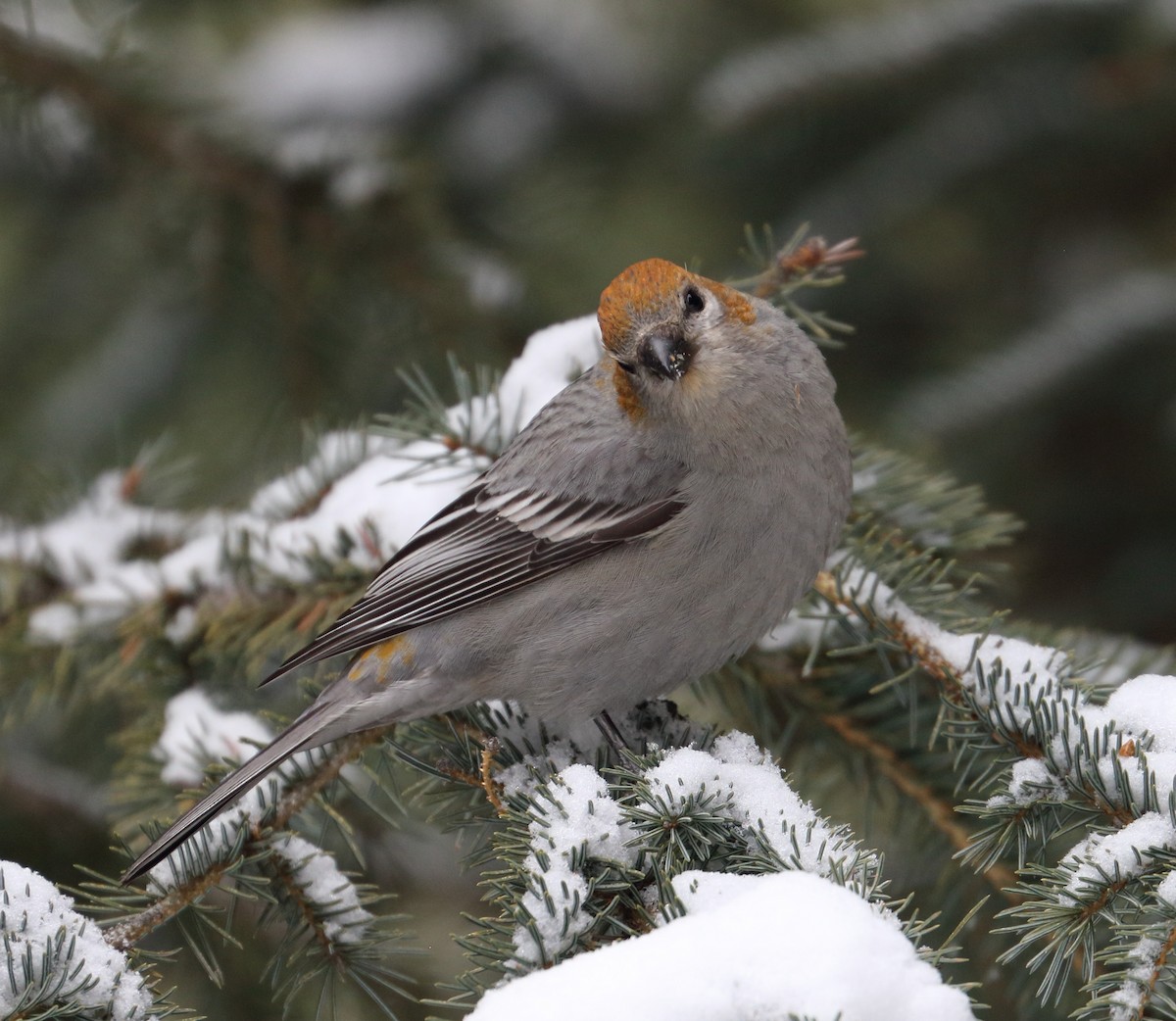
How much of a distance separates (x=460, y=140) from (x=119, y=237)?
1.43 m

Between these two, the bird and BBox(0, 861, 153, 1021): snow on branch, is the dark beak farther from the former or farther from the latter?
BBox(0, 861, 153, 1021): snow on branch

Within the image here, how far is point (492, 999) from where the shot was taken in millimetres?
1697

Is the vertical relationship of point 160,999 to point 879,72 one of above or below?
below

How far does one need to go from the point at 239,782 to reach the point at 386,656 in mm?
651

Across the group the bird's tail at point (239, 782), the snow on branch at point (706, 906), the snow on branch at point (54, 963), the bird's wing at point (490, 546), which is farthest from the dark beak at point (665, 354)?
the snow on branch at point (54, 963)

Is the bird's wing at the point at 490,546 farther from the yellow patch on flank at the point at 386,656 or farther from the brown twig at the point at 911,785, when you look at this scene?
the brown twig at the point at 911,785

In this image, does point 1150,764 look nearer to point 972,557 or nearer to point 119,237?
point 972,557

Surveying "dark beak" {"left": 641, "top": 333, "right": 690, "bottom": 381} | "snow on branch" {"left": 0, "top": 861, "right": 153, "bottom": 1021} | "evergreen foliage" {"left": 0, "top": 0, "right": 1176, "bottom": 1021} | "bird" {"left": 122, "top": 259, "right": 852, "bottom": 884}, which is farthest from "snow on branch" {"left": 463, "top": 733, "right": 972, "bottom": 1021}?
"dark beak" {"left": 641, "top": 333, "right": 690, "bottom": 381}

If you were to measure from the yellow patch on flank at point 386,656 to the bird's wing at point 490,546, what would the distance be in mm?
52

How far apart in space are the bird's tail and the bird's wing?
265 millimetres

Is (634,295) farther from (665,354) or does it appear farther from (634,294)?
(665,354)

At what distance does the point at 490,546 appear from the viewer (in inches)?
127

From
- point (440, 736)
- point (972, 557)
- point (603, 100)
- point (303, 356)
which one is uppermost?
point (603, 100)

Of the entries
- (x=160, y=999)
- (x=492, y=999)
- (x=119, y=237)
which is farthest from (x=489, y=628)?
(x=119, y=237)
